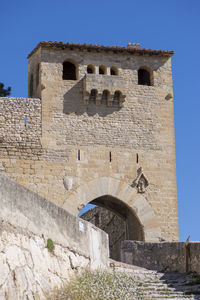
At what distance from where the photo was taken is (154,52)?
20719 mm

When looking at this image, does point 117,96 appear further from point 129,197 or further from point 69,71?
point 129,197

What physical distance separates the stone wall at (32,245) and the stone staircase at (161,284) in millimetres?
1328

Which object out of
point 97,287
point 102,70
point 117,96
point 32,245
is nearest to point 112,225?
point 117,96

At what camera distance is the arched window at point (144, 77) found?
69.0 feet

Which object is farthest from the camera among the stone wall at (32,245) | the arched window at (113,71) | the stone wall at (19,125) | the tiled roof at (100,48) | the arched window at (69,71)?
the arched window at (69,71)

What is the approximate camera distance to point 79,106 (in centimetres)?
1959

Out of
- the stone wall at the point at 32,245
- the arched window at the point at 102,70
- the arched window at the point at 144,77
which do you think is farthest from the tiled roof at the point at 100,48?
the stone wall at the point at 32,245

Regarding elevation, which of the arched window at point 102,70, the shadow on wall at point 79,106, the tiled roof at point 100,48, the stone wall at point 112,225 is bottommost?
the stone wall at point 112,225

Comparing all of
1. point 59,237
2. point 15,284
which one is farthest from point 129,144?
point 15,284

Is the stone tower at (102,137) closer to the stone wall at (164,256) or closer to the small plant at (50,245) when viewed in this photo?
the stone wall at (164,256)

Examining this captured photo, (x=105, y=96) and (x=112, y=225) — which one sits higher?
(x=105, y=96)

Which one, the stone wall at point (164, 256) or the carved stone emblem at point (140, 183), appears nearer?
the stone wall at point (164, 256)

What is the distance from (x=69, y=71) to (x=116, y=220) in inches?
235

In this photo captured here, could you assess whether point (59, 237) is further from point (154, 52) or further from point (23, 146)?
point (154, 52)
